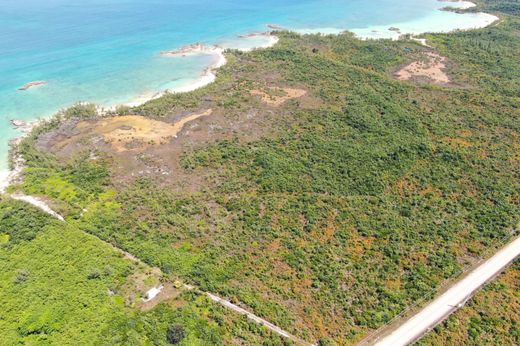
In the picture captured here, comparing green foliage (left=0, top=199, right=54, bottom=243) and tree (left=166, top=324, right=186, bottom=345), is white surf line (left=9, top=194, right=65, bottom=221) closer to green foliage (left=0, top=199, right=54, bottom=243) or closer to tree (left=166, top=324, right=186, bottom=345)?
green foliage (left=0, top=199, right=54, bottom=243)

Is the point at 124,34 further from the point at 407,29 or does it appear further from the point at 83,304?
the point at 83,304

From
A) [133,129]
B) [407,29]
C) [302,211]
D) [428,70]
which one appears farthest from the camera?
[407,29]

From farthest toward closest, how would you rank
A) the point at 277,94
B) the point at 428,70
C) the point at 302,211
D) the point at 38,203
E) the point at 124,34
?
the point at 124,34 < the point at 428,70 < the point at 277,94 < the point at 302,211 < the point at 38,203

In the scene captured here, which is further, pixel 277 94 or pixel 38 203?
pixel 277 94

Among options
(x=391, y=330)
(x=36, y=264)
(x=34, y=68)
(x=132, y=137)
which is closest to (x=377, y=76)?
(x=132, y=137)

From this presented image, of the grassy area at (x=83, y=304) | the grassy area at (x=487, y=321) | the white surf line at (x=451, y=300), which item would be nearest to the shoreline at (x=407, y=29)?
the white surf line at (x=451, y=300)

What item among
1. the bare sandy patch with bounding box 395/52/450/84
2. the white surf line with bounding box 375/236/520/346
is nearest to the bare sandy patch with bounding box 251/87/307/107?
the bare sandy patch with bounding box 395/52/450/84

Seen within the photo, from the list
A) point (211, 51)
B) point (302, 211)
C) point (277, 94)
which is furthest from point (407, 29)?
point (302, 211)
